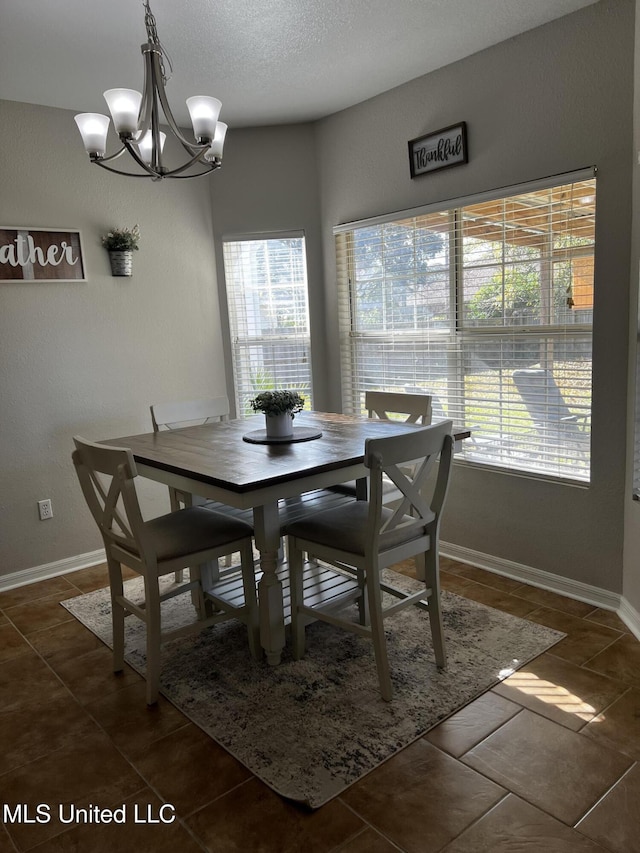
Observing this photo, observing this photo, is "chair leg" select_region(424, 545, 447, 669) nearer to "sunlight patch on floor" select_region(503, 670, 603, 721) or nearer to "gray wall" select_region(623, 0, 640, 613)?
"sunlight patch on floor" select_region(503, 670, 603, 721)

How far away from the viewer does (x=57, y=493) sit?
3615 millimetres

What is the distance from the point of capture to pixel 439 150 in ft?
10.8

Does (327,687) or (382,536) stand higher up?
(382,536)

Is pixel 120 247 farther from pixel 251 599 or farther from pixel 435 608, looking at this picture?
pixel 435 608

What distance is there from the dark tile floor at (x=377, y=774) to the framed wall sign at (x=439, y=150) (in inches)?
94.0

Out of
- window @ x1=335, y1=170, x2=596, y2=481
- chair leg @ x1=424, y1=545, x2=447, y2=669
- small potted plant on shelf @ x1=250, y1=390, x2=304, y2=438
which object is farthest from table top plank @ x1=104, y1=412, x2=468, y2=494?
window @ x1=335, y1=170, x2=596, y2=481

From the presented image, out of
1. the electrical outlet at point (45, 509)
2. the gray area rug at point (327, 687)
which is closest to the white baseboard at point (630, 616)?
the gray area rug at point (327, 687)

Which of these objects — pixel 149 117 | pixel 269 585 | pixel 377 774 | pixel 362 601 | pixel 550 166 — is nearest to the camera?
pixel 377 774

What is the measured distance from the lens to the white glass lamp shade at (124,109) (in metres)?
2.04

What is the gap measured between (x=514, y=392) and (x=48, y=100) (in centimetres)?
290

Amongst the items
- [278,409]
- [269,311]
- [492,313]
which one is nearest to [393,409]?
[492,313]

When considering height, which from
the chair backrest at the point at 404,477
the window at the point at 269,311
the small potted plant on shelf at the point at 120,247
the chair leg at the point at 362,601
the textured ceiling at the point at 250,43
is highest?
the textured ceiling at the point at 250,43

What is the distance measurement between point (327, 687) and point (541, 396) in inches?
67.1

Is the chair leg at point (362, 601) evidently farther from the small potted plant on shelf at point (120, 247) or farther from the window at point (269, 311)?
the small potted plant on shelf at point (120, 247)
